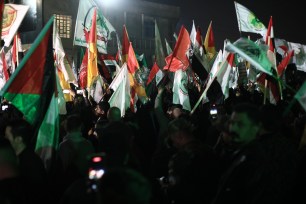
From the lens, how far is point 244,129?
3.76 m

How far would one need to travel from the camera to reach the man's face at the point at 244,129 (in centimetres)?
374

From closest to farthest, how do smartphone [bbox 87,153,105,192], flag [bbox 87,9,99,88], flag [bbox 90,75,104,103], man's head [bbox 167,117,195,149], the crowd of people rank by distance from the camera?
smartphone [bbox 87,153,105,192], the crowd of people, man's head [bbox 167,117,195,149], flag [bbox 87,9,99,88], flag [bbox 90,75,104,103]

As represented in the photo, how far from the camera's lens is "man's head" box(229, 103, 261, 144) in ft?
12.3

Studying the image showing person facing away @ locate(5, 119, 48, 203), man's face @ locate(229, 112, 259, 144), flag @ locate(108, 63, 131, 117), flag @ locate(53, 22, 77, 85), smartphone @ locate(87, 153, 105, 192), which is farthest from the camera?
flag @ locate(53, 22, 77, 85)

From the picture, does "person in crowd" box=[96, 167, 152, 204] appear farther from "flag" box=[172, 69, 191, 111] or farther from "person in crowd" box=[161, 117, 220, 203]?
"flag" box=[172, 69, 191, 111]

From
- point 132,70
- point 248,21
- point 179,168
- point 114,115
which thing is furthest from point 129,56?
point 179,168

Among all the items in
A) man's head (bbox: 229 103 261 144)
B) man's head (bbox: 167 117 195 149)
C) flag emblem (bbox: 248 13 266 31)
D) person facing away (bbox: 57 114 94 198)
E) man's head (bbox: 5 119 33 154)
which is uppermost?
man's head (bbox: 229 103 261 144)

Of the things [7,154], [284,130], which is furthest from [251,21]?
[7,154]

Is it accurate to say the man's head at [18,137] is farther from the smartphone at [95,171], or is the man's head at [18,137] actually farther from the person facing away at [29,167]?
the smartphone at [95,171]

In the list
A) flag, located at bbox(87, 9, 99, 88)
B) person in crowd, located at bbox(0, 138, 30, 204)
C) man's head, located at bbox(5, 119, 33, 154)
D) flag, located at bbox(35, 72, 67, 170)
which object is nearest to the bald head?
flag, located at bbox(35, 72, 67, 170)

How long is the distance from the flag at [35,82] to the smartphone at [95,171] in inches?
112

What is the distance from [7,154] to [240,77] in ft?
37.5

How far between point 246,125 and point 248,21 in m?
8.79

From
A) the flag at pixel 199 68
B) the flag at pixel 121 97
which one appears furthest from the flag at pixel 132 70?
the flag at pixel 199 68
